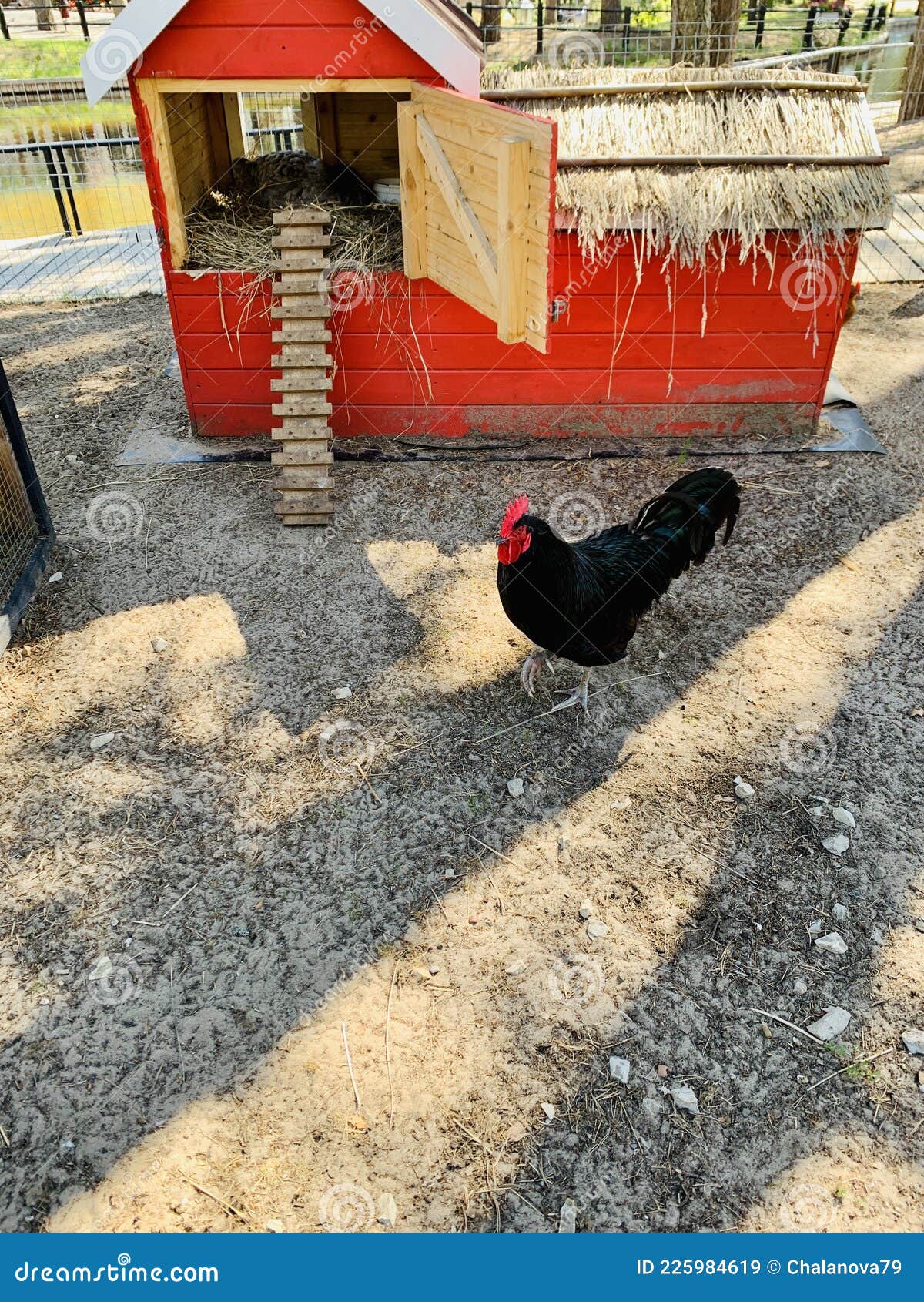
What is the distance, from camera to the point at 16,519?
5836 mm

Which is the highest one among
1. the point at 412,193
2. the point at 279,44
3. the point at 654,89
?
the point at 279,44

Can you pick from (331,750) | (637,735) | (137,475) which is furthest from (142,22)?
(637,735)

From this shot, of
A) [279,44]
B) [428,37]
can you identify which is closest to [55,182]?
[279,44]

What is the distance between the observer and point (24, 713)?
195 inches

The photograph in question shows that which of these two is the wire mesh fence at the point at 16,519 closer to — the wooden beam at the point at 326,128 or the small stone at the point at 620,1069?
the small stone at the point at 620,1069

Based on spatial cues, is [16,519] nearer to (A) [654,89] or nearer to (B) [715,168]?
(B) [715,168]

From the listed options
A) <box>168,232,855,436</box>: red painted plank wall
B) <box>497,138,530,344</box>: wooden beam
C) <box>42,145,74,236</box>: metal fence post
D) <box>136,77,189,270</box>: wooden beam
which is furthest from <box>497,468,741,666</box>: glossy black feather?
<box>42,145,74,236</box>: metal fence post

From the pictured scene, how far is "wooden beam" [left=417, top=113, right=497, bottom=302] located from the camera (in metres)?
5.16

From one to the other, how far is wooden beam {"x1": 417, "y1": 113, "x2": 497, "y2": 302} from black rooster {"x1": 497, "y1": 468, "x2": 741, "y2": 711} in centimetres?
161

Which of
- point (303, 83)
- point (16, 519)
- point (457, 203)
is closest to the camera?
point (457, 203)

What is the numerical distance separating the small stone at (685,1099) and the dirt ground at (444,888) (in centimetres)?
3

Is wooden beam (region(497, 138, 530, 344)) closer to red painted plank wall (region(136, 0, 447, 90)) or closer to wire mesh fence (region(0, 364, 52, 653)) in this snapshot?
red painted plank wall (region(136, 0, 447, 90))

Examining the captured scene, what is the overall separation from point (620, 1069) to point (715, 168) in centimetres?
589

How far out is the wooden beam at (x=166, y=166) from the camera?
19.8ft
